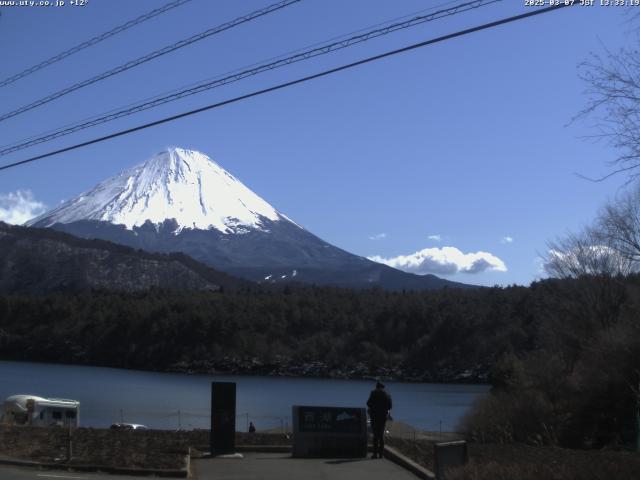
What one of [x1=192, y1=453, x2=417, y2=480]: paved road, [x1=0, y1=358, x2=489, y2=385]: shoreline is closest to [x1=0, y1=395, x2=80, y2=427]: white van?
[x1=192, y1=453, x2=417, y2=480]: paved road

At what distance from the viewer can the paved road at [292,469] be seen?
14.7 meters

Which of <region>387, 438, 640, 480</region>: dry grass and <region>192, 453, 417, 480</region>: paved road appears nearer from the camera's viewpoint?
<region>387, 438, 640, 480</region>: dry grass

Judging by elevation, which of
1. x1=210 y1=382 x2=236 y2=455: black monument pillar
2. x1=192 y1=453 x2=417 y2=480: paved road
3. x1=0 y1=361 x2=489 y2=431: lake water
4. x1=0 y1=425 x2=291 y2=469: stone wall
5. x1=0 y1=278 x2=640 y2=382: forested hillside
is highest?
x1=0 y1=278 x2=640 y2=382: forested hillside

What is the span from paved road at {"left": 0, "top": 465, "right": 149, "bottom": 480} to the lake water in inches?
1165

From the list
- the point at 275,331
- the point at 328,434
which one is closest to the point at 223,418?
the point at 328,434

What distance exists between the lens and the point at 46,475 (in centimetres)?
1441

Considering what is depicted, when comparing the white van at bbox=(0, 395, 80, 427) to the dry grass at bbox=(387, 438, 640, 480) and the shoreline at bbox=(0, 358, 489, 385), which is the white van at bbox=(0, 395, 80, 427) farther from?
the shoreline at bbox=(0, 358, 489, 385)

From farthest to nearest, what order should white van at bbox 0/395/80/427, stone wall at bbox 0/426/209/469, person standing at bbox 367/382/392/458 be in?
white van at bbox 0/395/80/427
person standing at bbox 367/382/392/458
stone wall at bbox 0/426/209/469

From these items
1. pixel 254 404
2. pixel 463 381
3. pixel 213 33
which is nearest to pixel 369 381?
pixel 463 381

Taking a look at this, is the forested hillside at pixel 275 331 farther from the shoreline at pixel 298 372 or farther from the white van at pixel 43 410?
the white van at pixel 43 410

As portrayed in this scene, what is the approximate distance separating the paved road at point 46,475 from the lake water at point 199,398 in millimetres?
29601

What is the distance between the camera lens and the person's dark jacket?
17211 millimetres

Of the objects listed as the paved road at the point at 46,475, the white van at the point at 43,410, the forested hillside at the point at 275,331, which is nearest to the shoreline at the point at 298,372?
Result: the forested hillside at the point at 275,331

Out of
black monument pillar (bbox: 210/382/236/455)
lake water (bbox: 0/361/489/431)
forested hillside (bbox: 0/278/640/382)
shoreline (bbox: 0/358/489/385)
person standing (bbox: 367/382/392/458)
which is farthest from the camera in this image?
forested hillside (bbox: 0/278/640/382)
